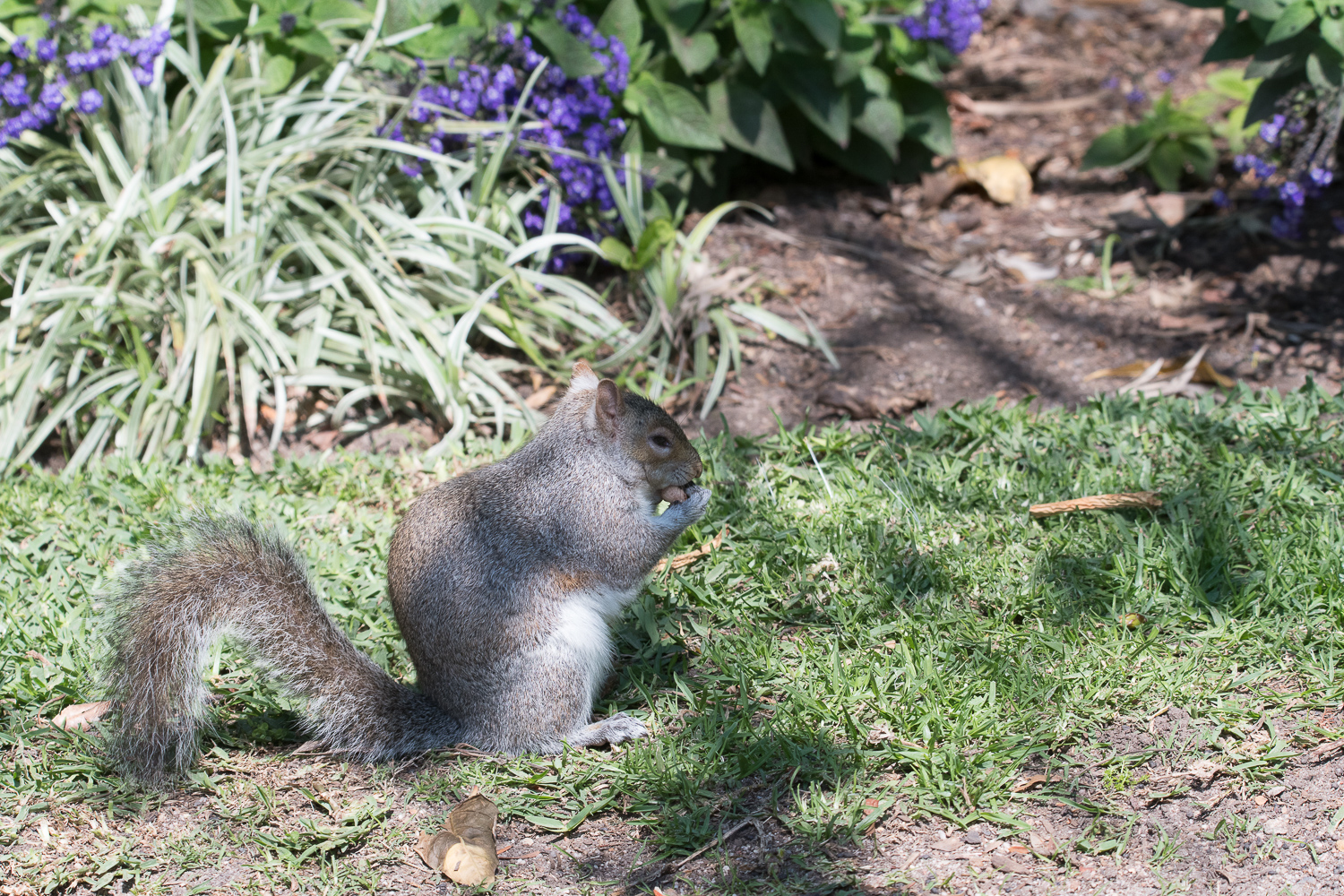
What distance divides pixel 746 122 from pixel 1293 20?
1.93m

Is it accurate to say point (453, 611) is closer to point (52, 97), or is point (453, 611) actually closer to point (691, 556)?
point (691, 556)

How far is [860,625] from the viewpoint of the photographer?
279 centimetres

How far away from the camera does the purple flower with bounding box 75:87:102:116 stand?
410cm

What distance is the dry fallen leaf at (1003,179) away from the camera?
203 inches

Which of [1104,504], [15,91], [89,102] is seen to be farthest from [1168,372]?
[15,91]

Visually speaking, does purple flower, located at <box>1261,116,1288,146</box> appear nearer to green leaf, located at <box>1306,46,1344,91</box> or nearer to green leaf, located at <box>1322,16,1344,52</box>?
green leaf, located at <box>1306,46,1344,91</box>

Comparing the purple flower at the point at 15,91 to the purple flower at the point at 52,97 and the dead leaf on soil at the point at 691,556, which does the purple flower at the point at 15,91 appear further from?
the dead leaf on soil at the point at 691,556

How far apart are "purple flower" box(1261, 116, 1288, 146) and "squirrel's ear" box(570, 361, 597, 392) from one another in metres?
2.64

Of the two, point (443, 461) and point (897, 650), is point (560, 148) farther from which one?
point (897, 650)

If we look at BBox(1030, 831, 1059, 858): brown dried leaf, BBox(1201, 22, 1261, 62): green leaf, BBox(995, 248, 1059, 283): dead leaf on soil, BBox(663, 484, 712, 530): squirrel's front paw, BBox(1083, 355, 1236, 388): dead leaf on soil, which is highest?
BBox(1201, 22, 1261, 62): green leaf

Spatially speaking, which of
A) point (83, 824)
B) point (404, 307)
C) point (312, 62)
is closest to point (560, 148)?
point (404, 307)

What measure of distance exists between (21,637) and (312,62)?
2.62 meters

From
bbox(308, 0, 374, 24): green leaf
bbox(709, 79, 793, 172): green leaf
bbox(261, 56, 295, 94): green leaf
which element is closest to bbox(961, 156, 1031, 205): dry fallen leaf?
bbox(709, 79, 793, 172): green leaf

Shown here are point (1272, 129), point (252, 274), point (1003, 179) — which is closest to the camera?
point (1272, 129)
